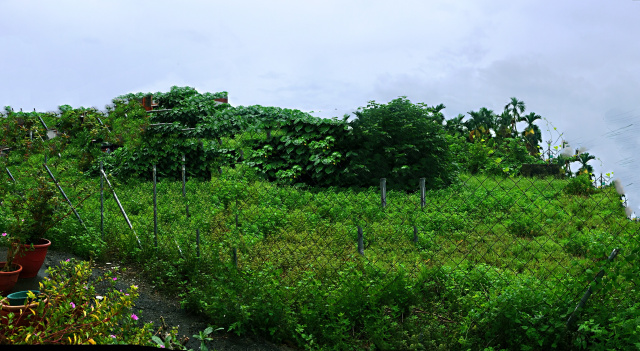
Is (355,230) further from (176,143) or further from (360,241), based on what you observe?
(176,143)

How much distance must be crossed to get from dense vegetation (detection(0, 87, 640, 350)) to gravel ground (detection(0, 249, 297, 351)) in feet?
0.42

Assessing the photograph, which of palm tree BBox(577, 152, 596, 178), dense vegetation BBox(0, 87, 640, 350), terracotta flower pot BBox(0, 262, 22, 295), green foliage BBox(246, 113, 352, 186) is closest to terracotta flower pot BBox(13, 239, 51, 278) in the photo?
terracotta flower pot BBox(0, 262, 22, 295)

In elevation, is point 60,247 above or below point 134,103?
below

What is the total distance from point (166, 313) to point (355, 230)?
272 centimetres

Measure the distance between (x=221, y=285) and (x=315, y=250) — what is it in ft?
5.06

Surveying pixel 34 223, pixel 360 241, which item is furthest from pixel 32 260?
Result: pixel 360 241

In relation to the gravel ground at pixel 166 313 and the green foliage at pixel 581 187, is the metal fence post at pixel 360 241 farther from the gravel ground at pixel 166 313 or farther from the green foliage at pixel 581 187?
the green foliage at pixel 581 187

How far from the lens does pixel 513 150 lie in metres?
13.1

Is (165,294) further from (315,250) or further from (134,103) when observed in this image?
(134,103)

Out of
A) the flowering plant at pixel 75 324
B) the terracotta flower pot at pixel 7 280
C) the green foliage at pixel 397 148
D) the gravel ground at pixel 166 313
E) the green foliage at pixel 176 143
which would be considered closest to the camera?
the flowering plant at pixel 75 324

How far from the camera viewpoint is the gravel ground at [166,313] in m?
4.19

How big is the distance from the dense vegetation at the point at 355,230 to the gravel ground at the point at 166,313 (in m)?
0.13

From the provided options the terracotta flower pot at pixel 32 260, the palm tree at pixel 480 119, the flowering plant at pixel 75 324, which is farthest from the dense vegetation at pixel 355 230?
the palm tree at pixel 480 119

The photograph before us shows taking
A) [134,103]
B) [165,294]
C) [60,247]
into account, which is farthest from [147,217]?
[134,103]
